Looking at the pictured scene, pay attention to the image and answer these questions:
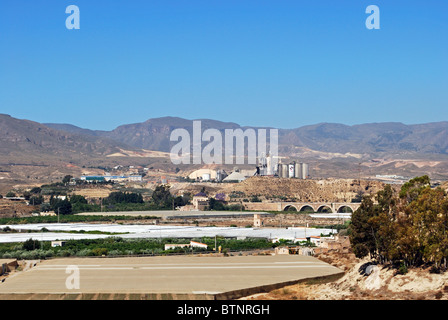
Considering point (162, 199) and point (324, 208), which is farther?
point (162, 199)

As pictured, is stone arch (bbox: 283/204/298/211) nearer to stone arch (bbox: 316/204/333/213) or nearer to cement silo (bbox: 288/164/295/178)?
stone arch (bbox: 316/204/333/213)

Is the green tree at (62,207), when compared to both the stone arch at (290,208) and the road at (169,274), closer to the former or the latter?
the stone arch at (290,208)

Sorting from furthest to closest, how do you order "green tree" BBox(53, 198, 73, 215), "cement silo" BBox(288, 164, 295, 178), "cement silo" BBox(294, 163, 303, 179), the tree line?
"cement silo" BBox(294, 163, 303, 179) < "cement silo" BBox(288, 164, 295, 178) < "green tree" BBox(53, 198, 73, 215) < the tree line

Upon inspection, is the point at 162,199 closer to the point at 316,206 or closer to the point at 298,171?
the point at 316,206

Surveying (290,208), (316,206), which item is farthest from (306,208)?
(290,208)

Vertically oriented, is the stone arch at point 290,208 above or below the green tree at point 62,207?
below

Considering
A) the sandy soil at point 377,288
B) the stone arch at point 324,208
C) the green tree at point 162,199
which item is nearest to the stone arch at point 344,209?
the stone arch at point 324,208

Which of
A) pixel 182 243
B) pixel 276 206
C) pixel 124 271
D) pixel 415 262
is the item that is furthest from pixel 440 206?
pixel 276 206

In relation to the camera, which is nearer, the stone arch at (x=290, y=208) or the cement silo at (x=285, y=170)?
the stone arch at (x=290, y=208)

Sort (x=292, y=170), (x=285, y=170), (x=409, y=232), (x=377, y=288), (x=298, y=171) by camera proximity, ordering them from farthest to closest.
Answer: (x=298, y=171), (x=285, y=170), (x=292, y=170), (x=409, y=232), (x=377, y=288)

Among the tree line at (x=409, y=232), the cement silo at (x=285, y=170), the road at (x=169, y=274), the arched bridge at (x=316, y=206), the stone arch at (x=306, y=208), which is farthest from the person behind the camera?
the cement silo at (x=285, y=170)

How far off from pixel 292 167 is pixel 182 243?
115 m

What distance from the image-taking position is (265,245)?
2340 inches

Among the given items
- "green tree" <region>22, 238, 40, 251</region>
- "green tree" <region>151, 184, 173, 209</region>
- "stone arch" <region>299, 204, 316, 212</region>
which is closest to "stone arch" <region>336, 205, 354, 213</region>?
"stone arch" <region>299, 204, 316, 212</region>
